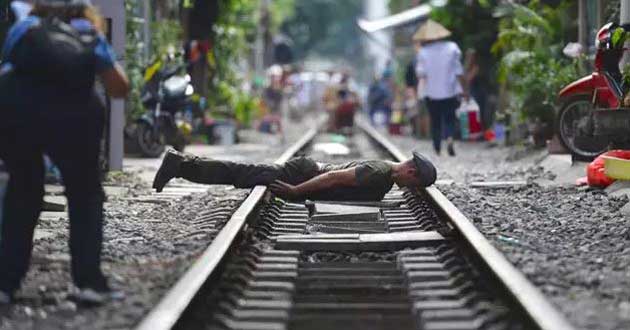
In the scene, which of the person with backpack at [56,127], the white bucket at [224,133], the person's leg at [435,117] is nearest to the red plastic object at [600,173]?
the person's leg at [435,117]

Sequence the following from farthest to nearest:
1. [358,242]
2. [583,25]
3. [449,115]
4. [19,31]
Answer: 1. [449,115]
2. [583,25]
3. [358,242]
4. [19,31]

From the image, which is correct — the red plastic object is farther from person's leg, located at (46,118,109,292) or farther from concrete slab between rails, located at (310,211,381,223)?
person's leg, located at (46,118,109,292)

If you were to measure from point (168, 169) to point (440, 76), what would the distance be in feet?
26.7

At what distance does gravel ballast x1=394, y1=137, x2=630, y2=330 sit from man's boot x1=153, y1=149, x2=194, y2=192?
2.26 meters

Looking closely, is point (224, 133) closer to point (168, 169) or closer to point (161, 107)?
point (161, 107)

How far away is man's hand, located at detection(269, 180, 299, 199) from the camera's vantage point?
11391 millimetres

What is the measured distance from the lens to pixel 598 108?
1345 centimetres

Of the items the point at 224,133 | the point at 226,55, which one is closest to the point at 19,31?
the point at 224,133

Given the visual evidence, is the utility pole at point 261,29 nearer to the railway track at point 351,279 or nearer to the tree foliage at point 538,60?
the tree foliage at point 538,60

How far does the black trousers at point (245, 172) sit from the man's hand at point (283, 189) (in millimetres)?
82

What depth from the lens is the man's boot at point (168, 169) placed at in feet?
36.4

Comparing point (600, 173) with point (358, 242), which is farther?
point (600, 173)

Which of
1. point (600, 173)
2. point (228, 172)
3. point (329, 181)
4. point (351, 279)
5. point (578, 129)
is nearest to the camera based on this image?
point (351, 279)

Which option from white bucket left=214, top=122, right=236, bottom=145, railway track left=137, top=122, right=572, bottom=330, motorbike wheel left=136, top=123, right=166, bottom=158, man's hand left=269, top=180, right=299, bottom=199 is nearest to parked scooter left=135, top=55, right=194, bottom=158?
motorbike wheel left=136, top=123, right=166, bottom=158
